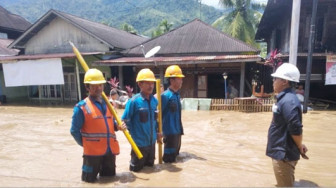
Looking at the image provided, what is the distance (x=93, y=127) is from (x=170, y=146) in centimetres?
156

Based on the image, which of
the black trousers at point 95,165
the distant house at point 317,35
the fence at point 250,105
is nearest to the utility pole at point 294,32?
the distant house at point 317,35

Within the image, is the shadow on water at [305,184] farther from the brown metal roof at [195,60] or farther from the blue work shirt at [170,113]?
the brown metal roof at [195,60]

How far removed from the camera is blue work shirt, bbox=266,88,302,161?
259 centimetres

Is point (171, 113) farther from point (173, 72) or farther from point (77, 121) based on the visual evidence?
point (77, 121)

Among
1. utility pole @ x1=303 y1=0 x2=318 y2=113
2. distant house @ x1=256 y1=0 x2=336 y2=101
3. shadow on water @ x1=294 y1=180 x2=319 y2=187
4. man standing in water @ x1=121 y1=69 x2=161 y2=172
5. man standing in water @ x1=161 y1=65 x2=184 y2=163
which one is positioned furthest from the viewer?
distant house @ x1=256 y1=0 x2=336 y2=101

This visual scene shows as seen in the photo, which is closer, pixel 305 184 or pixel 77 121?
pixel 77 121

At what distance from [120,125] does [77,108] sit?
0.61 meters

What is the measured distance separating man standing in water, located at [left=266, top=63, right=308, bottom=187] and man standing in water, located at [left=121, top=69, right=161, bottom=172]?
1688 millimetres

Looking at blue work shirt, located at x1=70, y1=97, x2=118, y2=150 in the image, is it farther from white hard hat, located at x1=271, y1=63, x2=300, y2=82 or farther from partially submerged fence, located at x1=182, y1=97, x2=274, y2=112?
partially submerged fence, located at x1=182, y1=97, x2=274, y2=112

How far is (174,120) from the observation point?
4.18 metres

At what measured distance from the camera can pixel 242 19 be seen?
74.4 feet

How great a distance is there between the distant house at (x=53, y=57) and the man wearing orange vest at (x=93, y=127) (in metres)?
11.7

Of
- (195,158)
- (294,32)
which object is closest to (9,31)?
(294,32)

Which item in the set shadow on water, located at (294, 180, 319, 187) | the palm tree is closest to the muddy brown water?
shadow on water, located at (294, 180, 319, 187)
